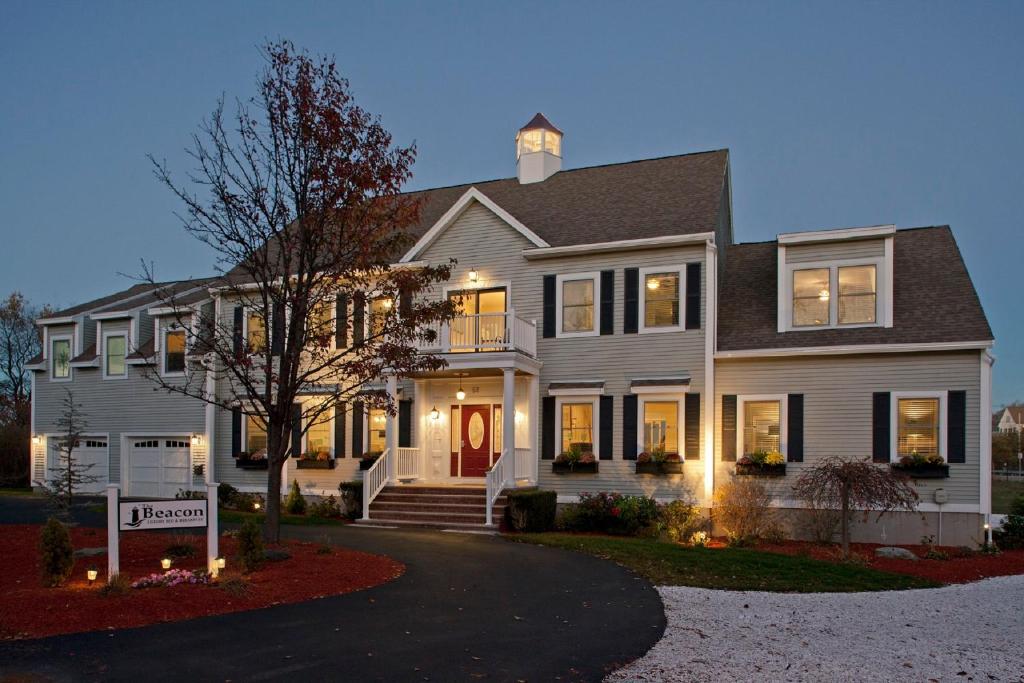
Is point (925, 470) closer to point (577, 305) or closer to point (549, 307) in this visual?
point (577, 305)

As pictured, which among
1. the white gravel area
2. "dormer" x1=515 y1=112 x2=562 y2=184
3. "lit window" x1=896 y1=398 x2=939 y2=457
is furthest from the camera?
"dormer" x1=515 y1=112 x2=562 y2=184

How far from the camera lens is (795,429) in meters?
18.2

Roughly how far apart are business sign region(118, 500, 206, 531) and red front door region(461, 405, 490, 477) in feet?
34.9

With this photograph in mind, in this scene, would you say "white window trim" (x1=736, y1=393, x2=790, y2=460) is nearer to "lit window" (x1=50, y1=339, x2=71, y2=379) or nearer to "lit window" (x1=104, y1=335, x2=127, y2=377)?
"lit window" (x1=104, y1=335, x2=127, y2=377)

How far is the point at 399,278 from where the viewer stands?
43.5 ft

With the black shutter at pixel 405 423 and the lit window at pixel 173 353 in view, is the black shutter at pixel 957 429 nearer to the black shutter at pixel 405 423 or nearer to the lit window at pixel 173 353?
the black shutter at pixel 405 423

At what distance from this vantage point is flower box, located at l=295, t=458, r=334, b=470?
21.8m

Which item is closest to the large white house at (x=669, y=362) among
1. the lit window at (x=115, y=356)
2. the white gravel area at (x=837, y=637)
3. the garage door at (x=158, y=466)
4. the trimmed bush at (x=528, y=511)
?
the trimmed bush at (x=528, y=511)

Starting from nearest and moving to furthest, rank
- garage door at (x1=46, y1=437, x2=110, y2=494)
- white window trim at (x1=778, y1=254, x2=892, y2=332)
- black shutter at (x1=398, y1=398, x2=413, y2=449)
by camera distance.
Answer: white window trim at (x1=778, y1=254, x2=892, y2=332) < black shutter at (x1=398, y1=398, x2=413, y2=449) < garage door at (x1=46, y1=437, x2=110, y2=494)

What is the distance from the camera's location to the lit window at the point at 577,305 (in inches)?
792

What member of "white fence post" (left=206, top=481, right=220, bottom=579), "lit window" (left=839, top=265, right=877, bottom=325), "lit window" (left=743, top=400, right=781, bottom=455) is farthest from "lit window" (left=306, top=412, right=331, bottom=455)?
"lit window" (left=839, top=265, right=877, bottom=325)

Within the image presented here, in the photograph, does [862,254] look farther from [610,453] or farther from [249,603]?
[249,603]

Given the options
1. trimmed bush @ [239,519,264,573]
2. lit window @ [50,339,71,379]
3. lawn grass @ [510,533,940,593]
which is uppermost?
lit window @ [50,339,71,379]

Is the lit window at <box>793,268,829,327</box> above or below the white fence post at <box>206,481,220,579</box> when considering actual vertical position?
above
